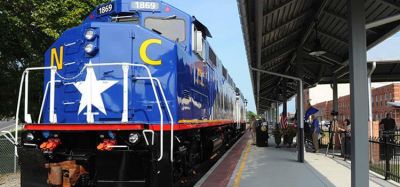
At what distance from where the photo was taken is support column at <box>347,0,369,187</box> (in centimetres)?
705

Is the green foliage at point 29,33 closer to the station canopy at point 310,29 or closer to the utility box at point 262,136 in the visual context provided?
the station canopy at point 310,29

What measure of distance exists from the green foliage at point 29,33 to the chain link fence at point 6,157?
3346mm

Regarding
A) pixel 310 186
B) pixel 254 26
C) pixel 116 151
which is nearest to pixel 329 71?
pixel 254 26

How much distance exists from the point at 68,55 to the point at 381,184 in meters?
7.32

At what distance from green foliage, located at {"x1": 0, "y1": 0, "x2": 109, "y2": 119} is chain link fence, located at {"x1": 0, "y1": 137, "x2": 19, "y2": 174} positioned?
3346 millimetres

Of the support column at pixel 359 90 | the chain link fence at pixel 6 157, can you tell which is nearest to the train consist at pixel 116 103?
the support column at pixel 359 90

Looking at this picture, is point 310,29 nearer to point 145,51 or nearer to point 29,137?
point 145,51

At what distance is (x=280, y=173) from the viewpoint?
12.1 meters

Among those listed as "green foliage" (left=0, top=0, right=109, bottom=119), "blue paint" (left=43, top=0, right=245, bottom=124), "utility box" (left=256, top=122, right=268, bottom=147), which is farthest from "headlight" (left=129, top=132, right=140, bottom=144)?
"utility box" (left=256, top=122, right=268, bottom=147)

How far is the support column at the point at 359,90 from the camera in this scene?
7.05m

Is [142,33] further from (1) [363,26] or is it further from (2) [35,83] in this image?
(2) [35,83]

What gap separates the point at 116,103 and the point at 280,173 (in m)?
5.67

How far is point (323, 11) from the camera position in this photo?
13.1m

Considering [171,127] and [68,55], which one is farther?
[68,55]
